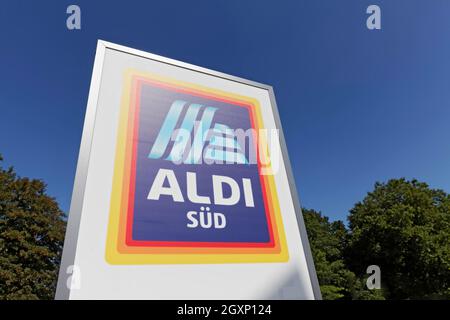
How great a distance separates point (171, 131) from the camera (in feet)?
9.90

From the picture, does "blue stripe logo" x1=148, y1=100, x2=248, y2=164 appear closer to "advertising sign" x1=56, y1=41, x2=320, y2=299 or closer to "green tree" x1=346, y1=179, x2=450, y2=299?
"advertising sign" x1=56, y1=41, x2=320, y2=299

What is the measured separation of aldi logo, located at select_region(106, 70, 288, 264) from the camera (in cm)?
240

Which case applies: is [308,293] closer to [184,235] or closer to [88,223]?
[184,235]

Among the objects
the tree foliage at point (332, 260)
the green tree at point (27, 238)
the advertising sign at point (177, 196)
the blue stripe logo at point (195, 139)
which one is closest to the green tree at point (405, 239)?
the tree foliage at point (332, 260)

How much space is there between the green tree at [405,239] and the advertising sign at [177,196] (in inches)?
1053

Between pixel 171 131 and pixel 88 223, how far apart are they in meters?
1.27

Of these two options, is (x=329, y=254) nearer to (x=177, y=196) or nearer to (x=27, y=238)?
(x=27, y=238)

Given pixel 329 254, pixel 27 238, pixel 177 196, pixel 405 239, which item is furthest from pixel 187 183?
pixel 329 254

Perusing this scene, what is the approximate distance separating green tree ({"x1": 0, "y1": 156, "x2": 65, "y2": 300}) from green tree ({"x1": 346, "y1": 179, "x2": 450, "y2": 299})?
27.7 meters

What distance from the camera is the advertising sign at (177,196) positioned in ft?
7.16

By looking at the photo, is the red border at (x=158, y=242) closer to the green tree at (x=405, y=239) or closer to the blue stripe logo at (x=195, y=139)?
the blue stripe logo at (x=195, y=139)

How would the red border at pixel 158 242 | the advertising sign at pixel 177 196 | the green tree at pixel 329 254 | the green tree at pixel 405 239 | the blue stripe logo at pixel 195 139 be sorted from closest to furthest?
the advertising sign at pixel 177 196
the red border at pixel 158 242
the blue stripe logo at pixel 195 139
the green tree at pixel 329 254
the green tree at pixel 405 239

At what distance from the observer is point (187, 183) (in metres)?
2.78
